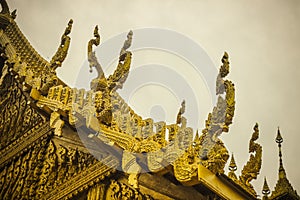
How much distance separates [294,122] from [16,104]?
151 inches

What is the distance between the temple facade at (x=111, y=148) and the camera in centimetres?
327

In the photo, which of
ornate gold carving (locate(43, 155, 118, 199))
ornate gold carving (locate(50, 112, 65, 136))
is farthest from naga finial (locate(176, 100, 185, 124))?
ornate gold carving (locate(50, 112, 65, 136))

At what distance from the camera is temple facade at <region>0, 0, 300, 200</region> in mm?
3271

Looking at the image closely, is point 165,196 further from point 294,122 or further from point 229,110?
point 294,122

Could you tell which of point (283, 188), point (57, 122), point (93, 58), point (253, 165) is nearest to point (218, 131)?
point (253, 165)

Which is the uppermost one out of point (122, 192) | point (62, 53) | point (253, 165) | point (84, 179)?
point (62, 53)

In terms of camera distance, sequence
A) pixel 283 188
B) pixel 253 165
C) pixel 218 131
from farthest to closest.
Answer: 1. pixel 283 188
2. pixel 253 165
3. pixel 218 131

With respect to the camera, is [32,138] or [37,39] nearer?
[32,138]

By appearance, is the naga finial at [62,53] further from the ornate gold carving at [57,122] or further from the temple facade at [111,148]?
the ornate gold carving at [57,122]

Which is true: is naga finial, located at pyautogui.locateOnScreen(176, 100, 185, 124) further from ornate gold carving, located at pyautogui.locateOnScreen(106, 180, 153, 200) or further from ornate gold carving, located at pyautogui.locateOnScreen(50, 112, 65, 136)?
ornate gold carving, located at pyautogui.locateOnScreen(50, 112, 65, 136)

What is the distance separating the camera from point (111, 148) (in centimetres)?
356

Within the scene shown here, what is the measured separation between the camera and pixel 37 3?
690 cm

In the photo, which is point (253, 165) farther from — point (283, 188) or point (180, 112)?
point (283, 188)

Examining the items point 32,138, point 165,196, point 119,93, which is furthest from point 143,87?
point 32,138
